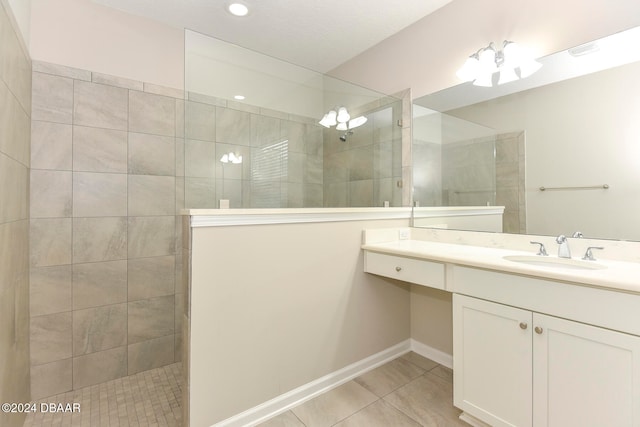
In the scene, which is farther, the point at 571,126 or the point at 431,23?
the point at 431,23

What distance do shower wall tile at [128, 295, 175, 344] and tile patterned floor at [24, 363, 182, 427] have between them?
27 cm

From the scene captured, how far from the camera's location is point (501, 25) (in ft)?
5.80

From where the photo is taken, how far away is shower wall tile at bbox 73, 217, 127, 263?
6.26ft

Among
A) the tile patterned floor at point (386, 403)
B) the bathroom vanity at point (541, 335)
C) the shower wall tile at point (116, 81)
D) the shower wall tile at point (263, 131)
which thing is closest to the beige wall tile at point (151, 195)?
the shower wall tile at point (116, 81)

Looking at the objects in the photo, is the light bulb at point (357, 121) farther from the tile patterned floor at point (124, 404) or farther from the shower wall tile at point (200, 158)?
the tile patterned floor at point (124, 404)

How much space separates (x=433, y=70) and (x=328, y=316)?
186 cm

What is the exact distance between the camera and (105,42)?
200 centimetres

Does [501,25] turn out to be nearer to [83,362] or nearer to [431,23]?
[431,23]

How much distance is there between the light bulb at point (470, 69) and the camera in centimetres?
183

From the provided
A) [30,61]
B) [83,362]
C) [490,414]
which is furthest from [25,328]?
[490,414]

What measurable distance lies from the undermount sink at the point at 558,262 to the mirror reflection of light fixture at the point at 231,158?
1.57m

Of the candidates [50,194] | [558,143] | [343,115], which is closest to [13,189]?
[50,194]

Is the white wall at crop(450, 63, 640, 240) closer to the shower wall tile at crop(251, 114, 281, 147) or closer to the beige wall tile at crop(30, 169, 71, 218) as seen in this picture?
the shower wall tile at crop(251, 114, 281, 147)

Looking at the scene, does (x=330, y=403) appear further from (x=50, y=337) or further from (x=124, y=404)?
(x=50, y=337)
